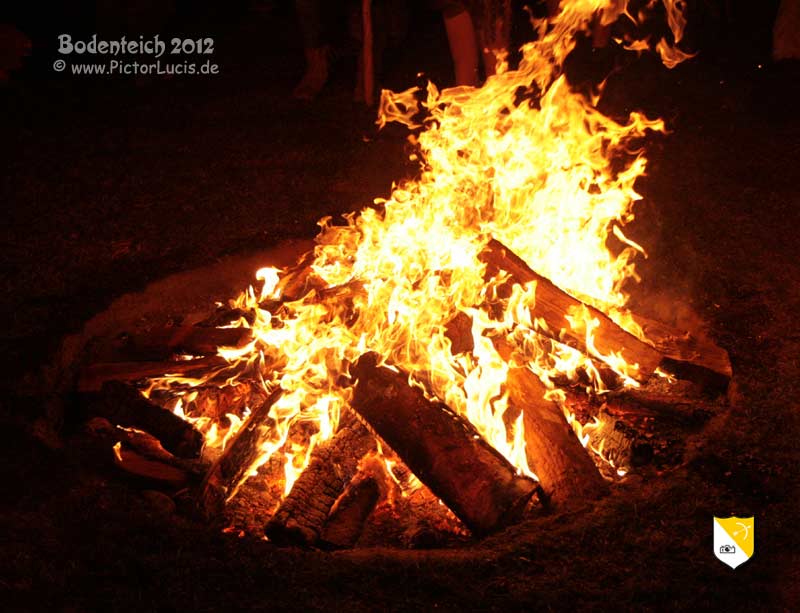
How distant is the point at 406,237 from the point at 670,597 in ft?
8.75

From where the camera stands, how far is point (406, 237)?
4.75m

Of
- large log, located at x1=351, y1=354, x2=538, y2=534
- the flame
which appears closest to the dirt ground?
large log, located at x1=351, y1=354, x2=538, y2=534

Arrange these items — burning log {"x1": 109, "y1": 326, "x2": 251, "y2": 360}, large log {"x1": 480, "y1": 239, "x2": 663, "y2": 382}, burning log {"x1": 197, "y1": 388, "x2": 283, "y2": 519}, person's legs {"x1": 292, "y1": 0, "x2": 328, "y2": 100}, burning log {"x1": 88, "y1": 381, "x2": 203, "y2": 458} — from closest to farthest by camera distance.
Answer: burning log {"x1": 197, "y1": 388, "x2": 283, "y2": 519}, burning log {"x1": 88, "y1": 381, "x2": 203, "y2": 458}, large log {"x1": 480, "y1": 239, "x2": 663, "y2": 382}, burning log {"x1": 109, "y1": 326, "x2": 251, "y2": 360}, person's legs {"x1": 292, "y1": 0, "x2": 328, "y2": 100}

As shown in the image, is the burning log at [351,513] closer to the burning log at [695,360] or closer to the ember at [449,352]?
the ember at [449,352]

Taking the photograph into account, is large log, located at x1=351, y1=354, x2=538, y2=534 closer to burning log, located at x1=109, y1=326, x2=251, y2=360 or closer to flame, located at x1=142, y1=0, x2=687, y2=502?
flame, located at x1=142, y1=0, x2=687, y2=502

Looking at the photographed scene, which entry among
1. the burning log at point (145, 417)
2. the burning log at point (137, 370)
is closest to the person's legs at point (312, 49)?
the burning log at point (137, 370)

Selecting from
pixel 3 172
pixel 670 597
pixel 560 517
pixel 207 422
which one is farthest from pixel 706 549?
pixel 3 172

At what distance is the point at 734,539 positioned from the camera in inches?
119

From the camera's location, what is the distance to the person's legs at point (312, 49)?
8375 millimetres

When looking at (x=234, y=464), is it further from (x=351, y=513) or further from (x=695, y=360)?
(x=695, y=360)

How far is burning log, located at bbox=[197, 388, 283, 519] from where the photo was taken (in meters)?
3.36

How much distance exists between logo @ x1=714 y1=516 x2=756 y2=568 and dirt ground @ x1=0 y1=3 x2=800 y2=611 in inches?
1.8

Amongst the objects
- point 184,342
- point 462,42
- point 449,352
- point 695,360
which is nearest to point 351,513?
point 449,352

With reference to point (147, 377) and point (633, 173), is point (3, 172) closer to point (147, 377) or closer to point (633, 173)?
point (147, 377)
